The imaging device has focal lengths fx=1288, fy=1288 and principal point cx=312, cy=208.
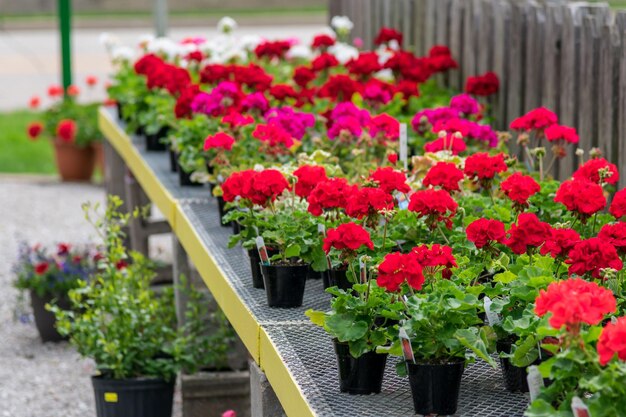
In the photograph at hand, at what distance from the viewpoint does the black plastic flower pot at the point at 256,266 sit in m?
3.58

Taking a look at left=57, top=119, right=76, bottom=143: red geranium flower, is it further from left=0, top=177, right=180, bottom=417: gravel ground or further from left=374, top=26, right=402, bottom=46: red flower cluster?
left=374, top=26, right=402, bottom=46: red flower cluster

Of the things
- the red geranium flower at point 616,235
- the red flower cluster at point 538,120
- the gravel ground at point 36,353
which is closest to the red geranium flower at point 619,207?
the red geranium flower at point 616,235

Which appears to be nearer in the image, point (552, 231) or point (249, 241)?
point (552, 231)

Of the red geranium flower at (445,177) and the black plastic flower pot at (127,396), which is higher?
the red geranium flower at (445,177)

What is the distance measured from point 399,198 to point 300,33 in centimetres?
1684

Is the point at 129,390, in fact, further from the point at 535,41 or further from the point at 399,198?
the point at 535,41

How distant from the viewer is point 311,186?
3.63 meters

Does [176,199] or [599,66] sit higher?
[599,66]

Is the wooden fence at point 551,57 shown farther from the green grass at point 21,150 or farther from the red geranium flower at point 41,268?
the green grass at point 21,150

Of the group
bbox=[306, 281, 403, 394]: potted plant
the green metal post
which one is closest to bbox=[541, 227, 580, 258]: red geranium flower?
bbox=[306, 281, 403, 394]: potted plant

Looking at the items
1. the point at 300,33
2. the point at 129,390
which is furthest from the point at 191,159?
the point at 300,33

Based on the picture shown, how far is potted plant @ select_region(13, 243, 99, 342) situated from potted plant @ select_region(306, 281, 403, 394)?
12.4 ft

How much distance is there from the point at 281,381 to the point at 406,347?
16.5 inches

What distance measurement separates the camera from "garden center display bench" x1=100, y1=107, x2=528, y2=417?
266 centimetres
